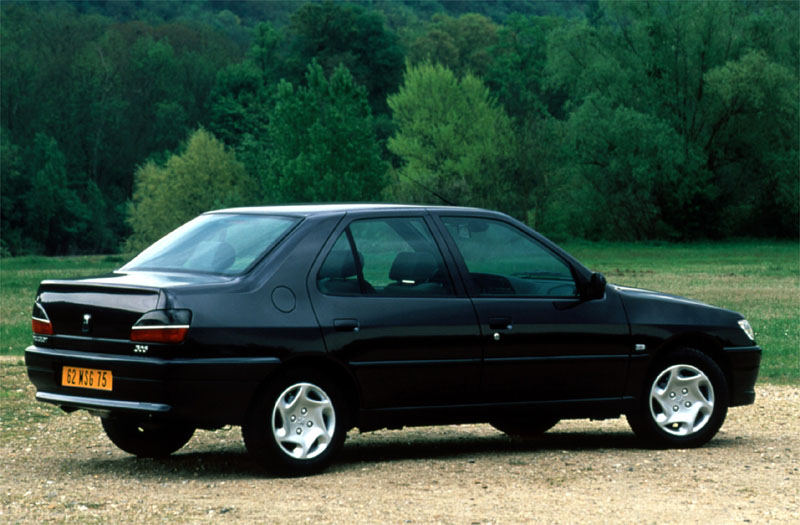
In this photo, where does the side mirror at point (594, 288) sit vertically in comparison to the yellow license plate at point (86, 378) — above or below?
above

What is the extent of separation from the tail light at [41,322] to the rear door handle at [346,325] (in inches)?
67.1

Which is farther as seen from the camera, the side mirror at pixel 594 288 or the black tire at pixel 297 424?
the side mirror at pixel 594 288

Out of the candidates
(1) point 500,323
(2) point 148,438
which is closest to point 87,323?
(2) point 148,438

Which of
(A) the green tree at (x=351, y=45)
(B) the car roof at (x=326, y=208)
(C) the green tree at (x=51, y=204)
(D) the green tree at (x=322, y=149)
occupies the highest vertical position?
(A) the green tree at (x=351, y=45)

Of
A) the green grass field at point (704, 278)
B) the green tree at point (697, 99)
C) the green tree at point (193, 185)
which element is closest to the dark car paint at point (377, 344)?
the green grass field at point (704, 278)

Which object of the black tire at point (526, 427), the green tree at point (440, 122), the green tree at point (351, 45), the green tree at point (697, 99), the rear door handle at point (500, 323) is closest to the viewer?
the rear door handle at point (500, 323)

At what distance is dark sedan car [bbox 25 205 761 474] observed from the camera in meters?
7.40

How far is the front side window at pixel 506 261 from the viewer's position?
8.48 meters

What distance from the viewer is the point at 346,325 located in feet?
25.6

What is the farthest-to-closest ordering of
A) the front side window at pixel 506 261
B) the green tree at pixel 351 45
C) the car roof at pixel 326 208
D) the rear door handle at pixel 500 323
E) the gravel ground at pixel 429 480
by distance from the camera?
1. the green tree at pixel 351 45
2. the front side window at pixel 506 261
3. the rear door handle at pixel 500 323
4. the car roof at pixel 326 208
5. the gravel ground at pixel 429 480

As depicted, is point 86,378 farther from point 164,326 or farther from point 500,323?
point 500,323

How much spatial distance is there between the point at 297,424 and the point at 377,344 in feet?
2.23

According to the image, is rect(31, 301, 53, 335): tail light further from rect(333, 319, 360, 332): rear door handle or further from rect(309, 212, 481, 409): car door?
rect(333, 319, 360, 332): rear door handle

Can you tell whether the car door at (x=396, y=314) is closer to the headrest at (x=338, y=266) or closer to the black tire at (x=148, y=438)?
the headrest at (x=338, y=266)
